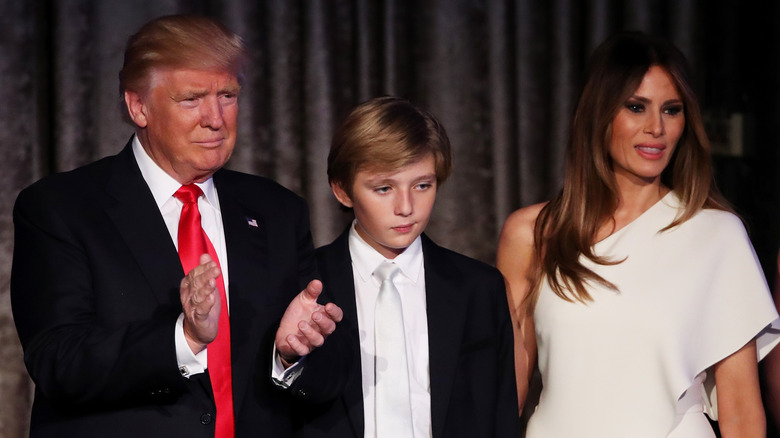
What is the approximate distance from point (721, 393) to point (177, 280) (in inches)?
52.9

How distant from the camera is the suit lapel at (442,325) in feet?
6.74

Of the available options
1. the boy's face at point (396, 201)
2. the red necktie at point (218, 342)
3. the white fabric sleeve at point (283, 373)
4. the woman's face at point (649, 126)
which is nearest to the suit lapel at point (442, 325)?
the boy's face at point (396, 201)

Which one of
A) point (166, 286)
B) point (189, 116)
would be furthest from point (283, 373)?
point (189, 116)

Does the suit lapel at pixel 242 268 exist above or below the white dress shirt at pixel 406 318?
above

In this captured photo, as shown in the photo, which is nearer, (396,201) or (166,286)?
(166,286)

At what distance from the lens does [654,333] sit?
232cm

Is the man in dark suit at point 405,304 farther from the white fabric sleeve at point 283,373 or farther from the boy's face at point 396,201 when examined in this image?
the white fabric sleeve at point 283,373

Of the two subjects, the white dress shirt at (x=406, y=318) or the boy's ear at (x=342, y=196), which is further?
the boy's ear at (x=342, y=196)

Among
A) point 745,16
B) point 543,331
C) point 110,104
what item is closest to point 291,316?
point 543,331

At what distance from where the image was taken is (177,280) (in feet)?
5.91

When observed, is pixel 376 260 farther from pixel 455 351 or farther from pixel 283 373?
pixel 283 373

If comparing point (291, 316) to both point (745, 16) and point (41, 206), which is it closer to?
point (41, 206)

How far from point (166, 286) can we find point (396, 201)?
1.86 feet

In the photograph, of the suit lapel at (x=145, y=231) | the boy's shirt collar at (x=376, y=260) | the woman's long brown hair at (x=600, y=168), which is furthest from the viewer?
the woman's long brown hair at (x=600, y=168)
